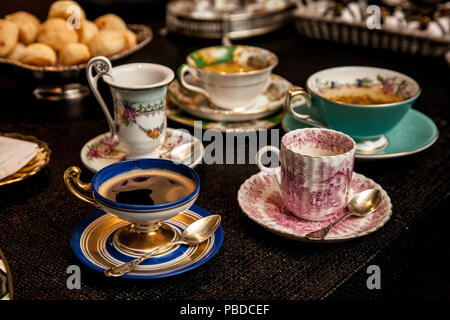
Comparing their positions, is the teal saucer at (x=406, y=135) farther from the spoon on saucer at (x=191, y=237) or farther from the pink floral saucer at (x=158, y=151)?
the spoon on saucer at (x=191, y=237)

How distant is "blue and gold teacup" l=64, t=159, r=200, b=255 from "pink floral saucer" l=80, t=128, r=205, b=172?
0.58 ft

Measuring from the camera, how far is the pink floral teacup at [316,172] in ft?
2.46

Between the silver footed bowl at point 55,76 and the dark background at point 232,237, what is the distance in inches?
1.4

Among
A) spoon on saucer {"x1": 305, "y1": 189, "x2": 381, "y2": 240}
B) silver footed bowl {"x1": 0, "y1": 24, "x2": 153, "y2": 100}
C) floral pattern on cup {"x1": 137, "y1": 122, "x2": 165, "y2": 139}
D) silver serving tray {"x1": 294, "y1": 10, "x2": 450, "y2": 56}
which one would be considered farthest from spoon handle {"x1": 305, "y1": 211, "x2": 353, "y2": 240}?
silver serving tray {"x1": 294, "y1": 10, "x2": 450, "y2": 56}

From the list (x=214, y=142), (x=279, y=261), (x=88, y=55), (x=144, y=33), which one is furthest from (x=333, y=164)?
(x=144, y=33)

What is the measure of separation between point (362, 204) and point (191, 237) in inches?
10.4

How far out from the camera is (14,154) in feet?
2.94

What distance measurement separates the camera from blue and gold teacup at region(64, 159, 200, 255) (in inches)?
25.9

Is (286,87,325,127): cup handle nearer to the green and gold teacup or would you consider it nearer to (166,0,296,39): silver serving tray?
the green and gold teacup

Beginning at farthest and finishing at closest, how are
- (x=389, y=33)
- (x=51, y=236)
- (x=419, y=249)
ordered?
(x=389, y=33) < (x=419, y=249) < (x=51, y=236)

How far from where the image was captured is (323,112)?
1030 millimetres

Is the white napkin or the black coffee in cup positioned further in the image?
the white napkin

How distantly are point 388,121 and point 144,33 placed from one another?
2.30 feet
